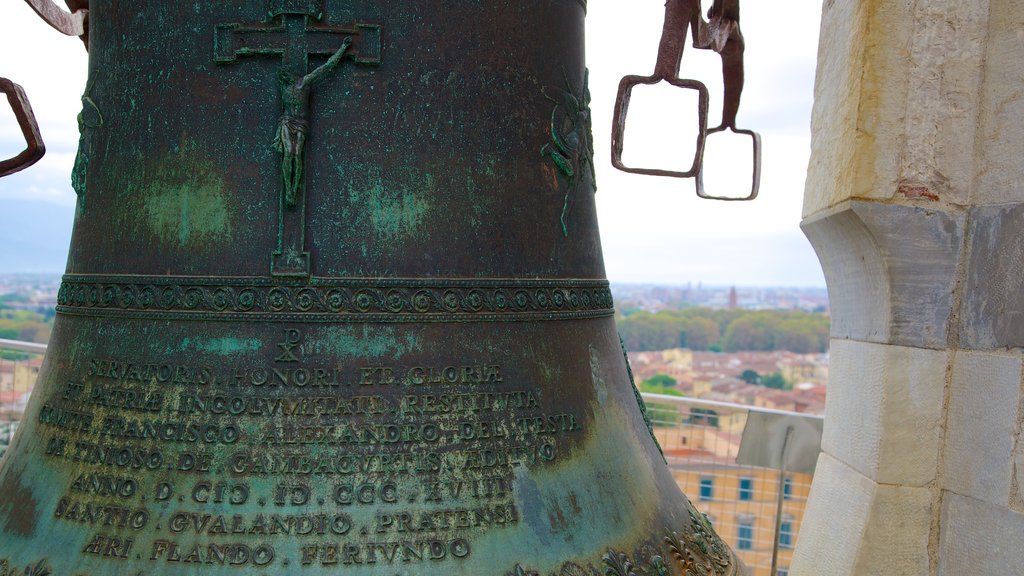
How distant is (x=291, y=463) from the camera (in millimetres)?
1891

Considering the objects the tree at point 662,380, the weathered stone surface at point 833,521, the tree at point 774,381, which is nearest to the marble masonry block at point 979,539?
the weathered stone surface at point 833,521

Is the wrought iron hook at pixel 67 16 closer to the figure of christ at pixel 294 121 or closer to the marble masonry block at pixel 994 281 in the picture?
the figure of christ at pixel 294 121

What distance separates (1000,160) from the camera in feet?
8.96

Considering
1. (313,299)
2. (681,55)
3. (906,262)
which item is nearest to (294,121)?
(313,299)

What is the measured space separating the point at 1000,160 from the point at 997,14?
47cm

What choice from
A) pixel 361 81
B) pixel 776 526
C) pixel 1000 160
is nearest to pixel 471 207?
pixel 361 81

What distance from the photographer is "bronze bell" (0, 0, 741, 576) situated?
1.89m

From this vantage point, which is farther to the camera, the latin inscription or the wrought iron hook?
the wrought iron hook

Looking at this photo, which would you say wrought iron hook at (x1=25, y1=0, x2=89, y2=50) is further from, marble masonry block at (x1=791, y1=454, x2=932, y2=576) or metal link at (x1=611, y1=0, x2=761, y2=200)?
marble masonry block at (x1=791, y1=454, x2=932, y2=576)

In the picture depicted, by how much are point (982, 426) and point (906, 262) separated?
0.56 meters

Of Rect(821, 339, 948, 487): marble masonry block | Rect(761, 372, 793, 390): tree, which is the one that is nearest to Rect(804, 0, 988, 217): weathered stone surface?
Rect(821, 339, 948, 487): marble masonry block

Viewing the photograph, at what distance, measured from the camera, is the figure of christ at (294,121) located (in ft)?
6.37

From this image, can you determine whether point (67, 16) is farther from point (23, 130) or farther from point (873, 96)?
point (873, 96)

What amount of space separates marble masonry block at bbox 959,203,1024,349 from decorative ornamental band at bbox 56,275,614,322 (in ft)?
4.85
